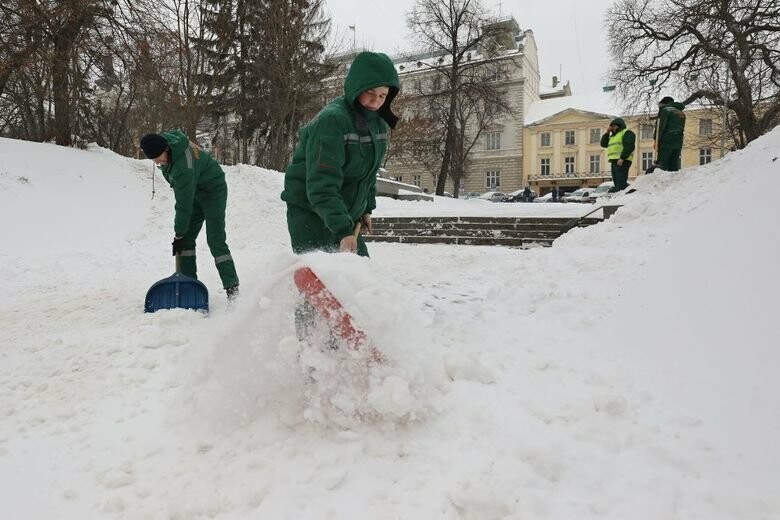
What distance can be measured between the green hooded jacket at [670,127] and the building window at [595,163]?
38.4 m

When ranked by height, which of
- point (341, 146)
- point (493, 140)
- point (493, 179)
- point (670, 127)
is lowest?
point (341, 146)

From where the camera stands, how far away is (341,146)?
7.85 feet

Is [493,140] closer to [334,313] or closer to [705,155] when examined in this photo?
[705,155]

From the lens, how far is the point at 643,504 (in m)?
1.54

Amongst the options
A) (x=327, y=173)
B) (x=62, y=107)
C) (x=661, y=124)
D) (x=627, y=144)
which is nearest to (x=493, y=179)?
(x=627, y=144)

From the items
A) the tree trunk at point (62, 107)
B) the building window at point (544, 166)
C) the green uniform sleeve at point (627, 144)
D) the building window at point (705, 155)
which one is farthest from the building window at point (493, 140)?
the tree trunk at point (62, 107)

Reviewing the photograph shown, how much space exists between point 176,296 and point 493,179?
46.0m

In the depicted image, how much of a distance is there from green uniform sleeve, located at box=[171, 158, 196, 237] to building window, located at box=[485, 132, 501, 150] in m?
46.3

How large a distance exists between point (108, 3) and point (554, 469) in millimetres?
15694

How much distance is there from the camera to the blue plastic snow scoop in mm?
4055

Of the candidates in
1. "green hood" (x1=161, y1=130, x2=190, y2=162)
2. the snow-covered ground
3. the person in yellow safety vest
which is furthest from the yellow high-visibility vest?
"green hood" (x1=161, y1=130, x2=190, y2=162)

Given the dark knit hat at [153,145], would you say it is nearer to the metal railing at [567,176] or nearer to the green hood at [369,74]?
the green hood at [369,74]

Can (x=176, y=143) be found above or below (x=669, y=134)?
below

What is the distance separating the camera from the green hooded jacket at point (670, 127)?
9.52 m
